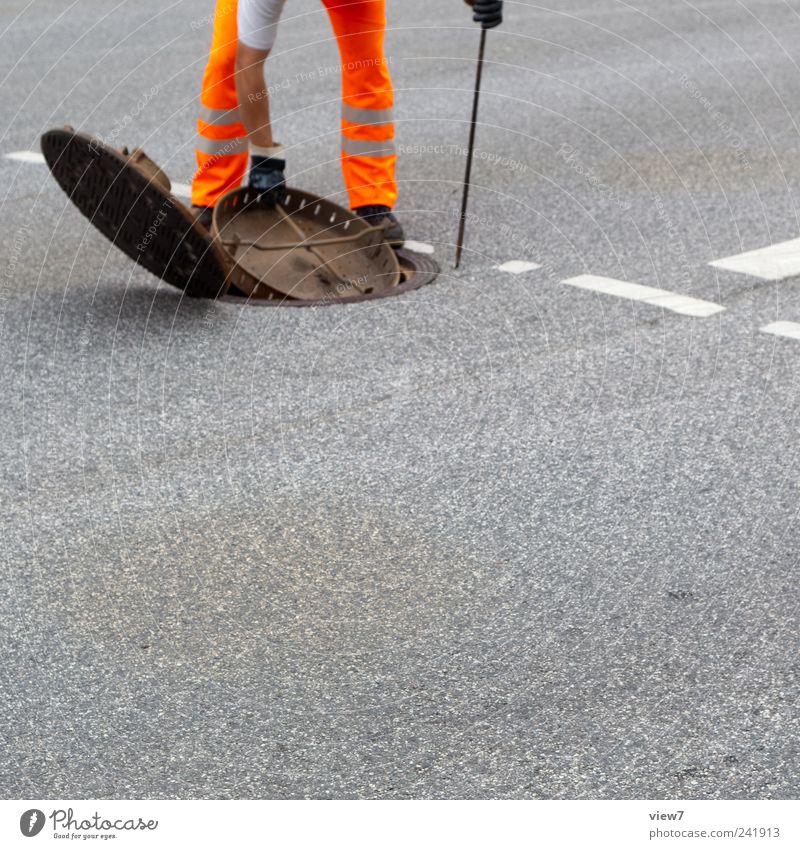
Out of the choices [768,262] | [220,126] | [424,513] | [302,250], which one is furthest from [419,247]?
[424,513]

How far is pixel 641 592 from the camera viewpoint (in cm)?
311

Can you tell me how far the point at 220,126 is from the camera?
5484 millimetres

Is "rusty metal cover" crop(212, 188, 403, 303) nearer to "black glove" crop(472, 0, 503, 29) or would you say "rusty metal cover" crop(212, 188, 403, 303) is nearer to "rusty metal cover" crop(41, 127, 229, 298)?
"rusty metal cover" crop(41, 127, 229, 298)

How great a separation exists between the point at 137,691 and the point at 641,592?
1.07 metres

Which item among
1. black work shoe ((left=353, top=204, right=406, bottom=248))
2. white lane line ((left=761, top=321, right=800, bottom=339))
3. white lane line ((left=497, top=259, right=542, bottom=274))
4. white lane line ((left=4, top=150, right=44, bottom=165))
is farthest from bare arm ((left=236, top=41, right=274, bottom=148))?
white lane line ((left=761, top=321, right=800, bottom=339))

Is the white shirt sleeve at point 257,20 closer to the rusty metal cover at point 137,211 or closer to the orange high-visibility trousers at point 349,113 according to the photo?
the orange high-visibility trousers at point 349,113

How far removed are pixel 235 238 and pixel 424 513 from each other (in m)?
1.96

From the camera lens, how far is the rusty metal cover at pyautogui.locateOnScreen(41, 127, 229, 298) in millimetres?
4402

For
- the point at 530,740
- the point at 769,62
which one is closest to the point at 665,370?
the point at 530,740

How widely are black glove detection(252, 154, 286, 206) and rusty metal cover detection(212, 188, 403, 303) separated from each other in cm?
3

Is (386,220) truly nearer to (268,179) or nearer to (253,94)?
(268,179)

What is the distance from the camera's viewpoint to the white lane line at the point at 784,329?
4.54 meters

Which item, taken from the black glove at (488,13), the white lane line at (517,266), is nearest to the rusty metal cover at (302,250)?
the white lane line at (517,266)

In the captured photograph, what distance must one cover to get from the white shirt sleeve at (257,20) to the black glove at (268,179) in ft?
1.31
